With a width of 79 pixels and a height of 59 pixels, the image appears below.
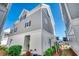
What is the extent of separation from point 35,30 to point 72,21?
0.55 metres

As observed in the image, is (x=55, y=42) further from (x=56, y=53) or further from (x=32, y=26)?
(x=32, y=26)

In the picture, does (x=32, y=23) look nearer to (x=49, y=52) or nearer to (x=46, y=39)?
(x=46, y=39)

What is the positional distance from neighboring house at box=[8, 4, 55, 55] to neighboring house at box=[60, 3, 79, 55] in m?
0.20

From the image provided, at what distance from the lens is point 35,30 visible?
100.0 inches

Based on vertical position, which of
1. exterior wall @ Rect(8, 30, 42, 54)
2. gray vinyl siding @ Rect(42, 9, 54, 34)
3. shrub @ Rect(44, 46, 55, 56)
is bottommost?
shrub @ Rect(44, 46, 55, 56)

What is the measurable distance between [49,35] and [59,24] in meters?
0.21

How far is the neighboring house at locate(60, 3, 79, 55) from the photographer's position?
2.52 meters

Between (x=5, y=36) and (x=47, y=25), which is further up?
(x=47, y=25)

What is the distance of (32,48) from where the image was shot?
249 cm

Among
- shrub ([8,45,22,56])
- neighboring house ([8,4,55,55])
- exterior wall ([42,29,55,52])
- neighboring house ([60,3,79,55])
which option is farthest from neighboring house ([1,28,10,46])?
neighboring house ([60,3,79,55])

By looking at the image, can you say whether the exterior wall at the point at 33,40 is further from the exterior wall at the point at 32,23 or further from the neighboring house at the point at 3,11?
the neighboring house at the point at 3,11

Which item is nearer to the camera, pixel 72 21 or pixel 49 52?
pixel 49 52

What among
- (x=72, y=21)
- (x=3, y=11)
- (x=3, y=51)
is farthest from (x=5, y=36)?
(x=72, y=21)

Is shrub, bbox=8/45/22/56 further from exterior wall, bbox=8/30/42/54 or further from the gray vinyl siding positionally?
the gray vinyl siding
